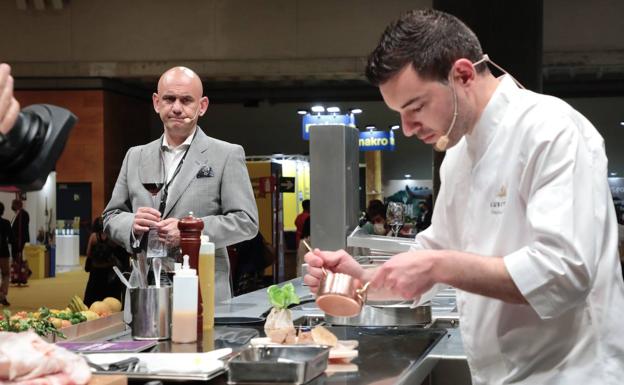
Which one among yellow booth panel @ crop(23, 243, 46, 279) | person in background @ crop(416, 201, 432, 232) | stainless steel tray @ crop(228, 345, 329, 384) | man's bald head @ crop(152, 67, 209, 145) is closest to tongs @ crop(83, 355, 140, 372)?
stainless steel tray @ crop(228, 345, 329, 384)

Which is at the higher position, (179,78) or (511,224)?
(179,78)

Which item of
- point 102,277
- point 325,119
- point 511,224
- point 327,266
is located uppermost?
point 325,119

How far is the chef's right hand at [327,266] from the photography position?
6.33ft

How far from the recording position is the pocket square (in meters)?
3.28

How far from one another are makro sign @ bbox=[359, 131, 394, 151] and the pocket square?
15.7 m

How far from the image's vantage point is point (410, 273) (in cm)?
163

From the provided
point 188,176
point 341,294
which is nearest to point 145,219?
point 188,176

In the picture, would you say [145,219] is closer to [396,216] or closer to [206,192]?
[206,192]

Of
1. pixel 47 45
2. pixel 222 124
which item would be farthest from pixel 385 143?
pixel 47 45

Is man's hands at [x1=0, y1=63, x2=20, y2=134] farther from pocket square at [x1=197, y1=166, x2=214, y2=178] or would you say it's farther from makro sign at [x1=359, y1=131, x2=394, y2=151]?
makro sign at [x1=359, y1=131, x2=394, y2=151]

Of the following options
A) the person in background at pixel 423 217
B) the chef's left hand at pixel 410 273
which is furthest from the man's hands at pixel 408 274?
the person in background at pixel 423 217

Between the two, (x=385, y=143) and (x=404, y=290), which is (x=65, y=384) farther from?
(x=385, y=143)

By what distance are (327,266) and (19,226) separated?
12.3m

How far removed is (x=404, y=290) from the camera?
1647mm
